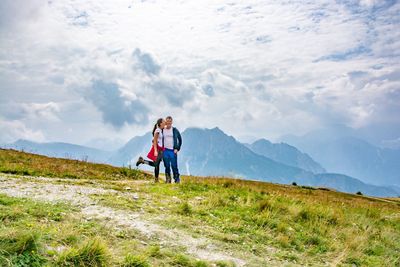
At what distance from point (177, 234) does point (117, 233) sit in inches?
66.5

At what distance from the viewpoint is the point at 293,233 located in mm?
11742

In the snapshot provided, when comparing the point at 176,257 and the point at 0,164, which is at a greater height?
the point at 0,164

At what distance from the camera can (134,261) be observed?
22.2 feet

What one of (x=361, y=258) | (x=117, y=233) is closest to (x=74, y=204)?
(x=117, y=233)

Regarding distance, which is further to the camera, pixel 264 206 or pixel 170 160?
pixel 170 160

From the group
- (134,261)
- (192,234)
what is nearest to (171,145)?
(192,234)

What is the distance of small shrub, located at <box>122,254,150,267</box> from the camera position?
6.69 m

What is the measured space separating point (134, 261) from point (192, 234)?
3172mm

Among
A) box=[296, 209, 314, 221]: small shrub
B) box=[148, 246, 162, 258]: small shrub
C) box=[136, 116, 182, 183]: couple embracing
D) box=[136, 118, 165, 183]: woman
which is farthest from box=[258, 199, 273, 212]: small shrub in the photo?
box=[136, 118, 165, 183]: woman

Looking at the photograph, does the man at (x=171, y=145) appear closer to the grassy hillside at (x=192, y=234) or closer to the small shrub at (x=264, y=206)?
the grassy hillside at (x=192, y=234)

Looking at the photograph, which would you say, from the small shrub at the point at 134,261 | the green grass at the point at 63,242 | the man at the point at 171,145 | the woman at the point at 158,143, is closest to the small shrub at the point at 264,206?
the green grass at the point at 63,242

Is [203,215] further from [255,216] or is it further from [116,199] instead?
[116,199]

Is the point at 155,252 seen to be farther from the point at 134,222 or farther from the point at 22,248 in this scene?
the point at 22,248

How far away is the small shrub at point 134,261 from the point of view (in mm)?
6695
